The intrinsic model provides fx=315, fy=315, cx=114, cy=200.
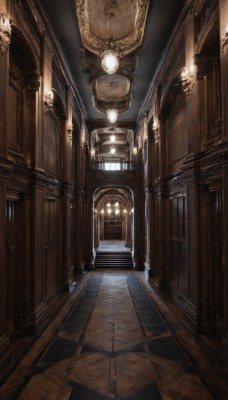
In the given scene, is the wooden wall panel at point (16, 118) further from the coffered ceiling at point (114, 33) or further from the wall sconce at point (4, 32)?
the coffered ceiling at point (114, 33)

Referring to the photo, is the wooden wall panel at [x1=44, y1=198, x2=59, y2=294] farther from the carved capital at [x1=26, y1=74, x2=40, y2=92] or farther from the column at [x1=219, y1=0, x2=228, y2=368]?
the column at [x1=219, y1=0, x2=228, y2=368]

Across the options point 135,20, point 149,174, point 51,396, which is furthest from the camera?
point 149,174

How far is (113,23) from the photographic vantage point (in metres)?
8.27

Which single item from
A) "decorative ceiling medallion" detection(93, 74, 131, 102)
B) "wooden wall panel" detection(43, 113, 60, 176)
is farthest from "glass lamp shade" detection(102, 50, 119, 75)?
"decorative ceiling medallion" detection(93, 74, 131, 102)

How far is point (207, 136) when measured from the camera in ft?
20.9

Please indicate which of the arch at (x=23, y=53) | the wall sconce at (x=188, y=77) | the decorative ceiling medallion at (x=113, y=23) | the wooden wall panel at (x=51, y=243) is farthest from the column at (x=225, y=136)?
the wooden wall panel at (x=51, y=243)

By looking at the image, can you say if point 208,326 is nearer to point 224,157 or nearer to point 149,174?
point 224,157

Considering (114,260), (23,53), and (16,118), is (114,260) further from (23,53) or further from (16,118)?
(23,53)

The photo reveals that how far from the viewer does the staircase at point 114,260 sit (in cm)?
1617

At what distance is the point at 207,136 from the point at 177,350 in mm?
4127

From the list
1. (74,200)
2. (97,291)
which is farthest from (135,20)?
(97,291)

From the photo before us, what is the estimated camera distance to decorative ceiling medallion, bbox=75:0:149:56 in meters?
7.53

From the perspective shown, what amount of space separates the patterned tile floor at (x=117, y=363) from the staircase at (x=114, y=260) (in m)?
7.84

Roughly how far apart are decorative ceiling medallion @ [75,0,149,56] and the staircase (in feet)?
34.0
